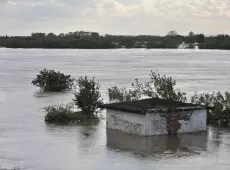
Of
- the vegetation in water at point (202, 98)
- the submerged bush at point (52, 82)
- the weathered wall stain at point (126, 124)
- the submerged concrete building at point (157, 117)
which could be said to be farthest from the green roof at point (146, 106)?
the submerged bush at point (52, 82)

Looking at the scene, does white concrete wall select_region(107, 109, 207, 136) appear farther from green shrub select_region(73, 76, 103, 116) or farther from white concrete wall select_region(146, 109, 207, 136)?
green shrub select_region(73, 76, 103, 116)

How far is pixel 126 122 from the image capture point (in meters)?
23.2

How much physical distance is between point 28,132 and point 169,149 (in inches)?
266

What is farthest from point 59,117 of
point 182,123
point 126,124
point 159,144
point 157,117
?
point 159,144

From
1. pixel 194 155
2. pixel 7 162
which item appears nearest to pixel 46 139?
pixel 7 162

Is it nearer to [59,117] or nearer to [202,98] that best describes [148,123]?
[202,98]

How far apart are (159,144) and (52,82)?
25.7m

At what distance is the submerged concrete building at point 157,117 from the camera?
2230 cm

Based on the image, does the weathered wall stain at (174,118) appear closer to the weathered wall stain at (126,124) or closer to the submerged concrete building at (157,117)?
the submerged concrete building at (157,117)

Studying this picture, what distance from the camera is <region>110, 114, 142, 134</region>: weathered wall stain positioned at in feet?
74.0

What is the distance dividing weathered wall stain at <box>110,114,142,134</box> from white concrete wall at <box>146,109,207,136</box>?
0.41m

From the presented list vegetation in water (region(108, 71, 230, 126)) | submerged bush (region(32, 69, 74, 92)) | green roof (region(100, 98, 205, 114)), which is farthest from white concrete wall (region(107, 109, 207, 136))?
submerged bush (region(32, 69, 74, 92))

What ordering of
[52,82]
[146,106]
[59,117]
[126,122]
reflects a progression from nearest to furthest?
[146,106]
[126,122]
[59,117]
[52,82]

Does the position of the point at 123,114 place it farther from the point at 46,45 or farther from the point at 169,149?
the point at 46,45
